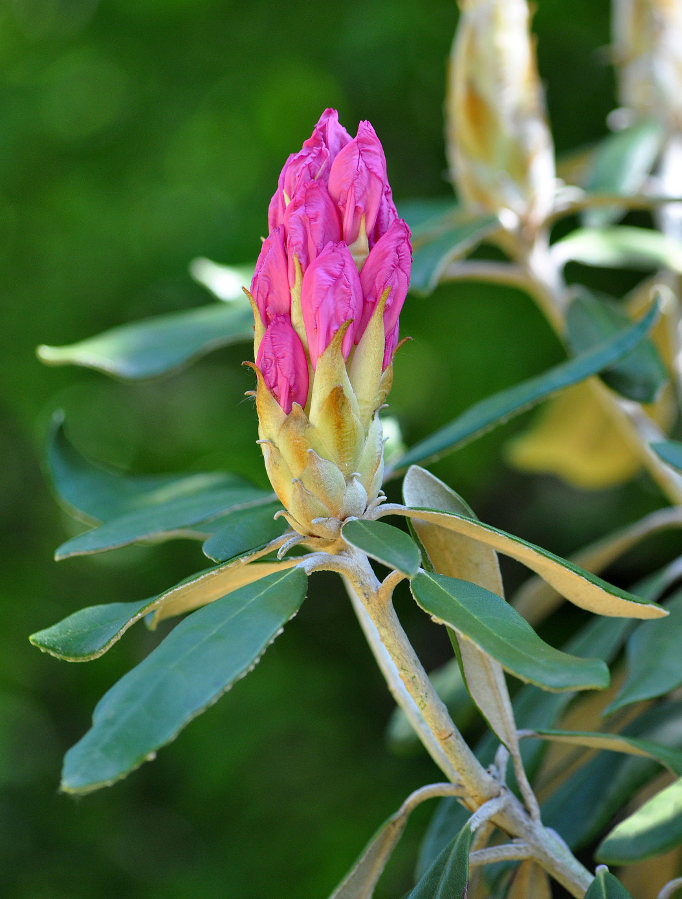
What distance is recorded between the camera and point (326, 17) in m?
1.70

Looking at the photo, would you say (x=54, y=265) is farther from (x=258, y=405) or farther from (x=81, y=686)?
(x=258, y=405)

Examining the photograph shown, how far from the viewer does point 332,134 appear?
51cm

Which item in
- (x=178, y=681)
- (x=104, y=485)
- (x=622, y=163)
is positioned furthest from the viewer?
(x=622, y=163)

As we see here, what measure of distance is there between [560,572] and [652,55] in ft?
2.64

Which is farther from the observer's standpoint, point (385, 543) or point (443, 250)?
point (443, 250)

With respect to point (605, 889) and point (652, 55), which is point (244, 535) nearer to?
point (605, 889)

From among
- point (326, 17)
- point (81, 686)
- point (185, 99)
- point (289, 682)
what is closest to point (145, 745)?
point (289, 682)

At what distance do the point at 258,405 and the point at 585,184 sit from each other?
76 centimetres

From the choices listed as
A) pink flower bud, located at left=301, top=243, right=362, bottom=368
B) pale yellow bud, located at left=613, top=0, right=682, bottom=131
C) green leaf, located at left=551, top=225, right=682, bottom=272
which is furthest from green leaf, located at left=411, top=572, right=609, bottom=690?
pale yellow bud, located at left=613, top=0, right=682, bottom=131

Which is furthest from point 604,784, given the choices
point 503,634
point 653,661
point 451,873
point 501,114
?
point 501,114

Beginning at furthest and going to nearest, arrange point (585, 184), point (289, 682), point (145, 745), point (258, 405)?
point (289, 682)
point (585, 184)
point (258, 405)
point (145, 745)

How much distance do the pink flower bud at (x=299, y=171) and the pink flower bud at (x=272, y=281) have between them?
1 cm

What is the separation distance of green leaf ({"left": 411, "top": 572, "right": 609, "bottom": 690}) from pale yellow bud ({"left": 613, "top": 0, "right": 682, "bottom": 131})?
0.81 meters

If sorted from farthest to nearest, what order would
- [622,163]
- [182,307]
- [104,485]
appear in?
[182,307], [622,163], [104,485]
